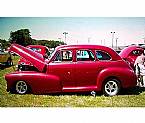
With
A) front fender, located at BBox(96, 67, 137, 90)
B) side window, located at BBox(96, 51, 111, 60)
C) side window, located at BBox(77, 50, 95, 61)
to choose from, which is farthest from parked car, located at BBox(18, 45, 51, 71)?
front fender, located at BBox(96, 67, 137, 90)

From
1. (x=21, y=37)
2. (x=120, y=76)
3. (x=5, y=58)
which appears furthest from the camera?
(x=5, y=58)

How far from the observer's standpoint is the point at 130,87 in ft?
16.9

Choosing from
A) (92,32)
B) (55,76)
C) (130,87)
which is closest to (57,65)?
(55,76)

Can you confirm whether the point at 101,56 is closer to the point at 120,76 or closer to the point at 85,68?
the point at 85,68

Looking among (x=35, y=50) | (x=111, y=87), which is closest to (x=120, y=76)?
(x=111, y=87)

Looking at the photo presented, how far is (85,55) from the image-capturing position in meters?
5.15

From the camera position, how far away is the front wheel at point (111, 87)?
5141mm

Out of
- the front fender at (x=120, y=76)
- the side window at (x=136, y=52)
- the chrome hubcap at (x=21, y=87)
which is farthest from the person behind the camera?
the side window at (x=136, y=52)

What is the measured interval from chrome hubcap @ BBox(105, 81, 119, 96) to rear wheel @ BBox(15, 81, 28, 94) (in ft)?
4.82

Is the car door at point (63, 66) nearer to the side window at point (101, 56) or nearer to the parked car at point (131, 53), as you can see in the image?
the side window at point (101, 56)

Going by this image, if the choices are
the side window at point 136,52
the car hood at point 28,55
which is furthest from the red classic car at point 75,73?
the side window at point 136,52

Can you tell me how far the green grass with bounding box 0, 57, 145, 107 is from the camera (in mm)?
5176

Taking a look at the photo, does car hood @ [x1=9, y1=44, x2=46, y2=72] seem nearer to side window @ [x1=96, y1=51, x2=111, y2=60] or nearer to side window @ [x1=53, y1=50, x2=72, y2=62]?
side window @ [x1=53, y1=50, x2=72, y2=62]

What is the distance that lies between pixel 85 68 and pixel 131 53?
0.94 m
